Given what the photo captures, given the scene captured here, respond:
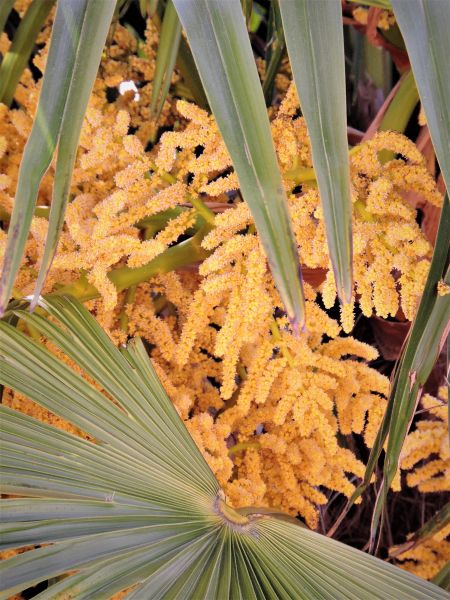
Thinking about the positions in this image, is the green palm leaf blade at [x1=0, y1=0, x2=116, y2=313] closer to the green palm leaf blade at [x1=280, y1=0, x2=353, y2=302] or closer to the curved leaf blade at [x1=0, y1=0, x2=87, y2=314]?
the curved leaf blade at [x1=0, y1=0, x2=87, y2=314]

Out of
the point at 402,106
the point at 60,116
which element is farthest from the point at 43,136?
the point at 402,106

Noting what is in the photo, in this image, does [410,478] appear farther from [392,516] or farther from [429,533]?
[392,516]

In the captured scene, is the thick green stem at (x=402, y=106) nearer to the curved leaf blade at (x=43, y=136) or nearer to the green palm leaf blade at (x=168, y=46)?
the green palm leaf blade at (x=168, y=46)

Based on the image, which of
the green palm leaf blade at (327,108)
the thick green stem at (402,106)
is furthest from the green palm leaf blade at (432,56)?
the thick green stem at (402,106)

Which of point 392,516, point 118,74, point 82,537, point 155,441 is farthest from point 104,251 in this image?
point 392,516

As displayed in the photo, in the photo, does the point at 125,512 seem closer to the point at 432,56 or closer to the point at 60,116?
the point at 60,116

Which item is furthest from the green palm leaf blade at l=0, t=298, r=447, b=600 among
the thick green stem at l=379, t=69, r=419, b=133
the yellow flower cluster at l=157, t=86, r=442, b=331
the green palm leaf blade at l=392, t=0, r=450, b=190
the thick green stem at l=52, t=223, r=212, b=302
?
the thick green stem at l=379, t=69, r=419, b=133
